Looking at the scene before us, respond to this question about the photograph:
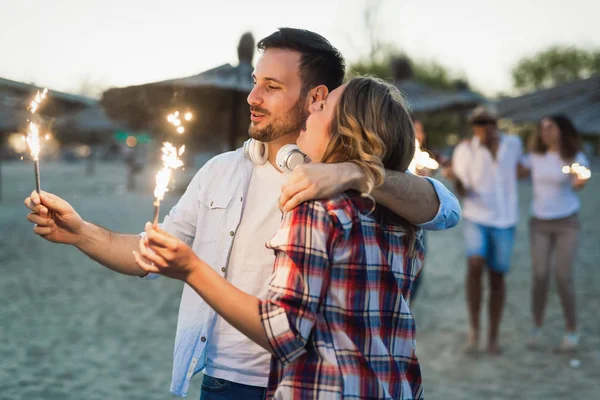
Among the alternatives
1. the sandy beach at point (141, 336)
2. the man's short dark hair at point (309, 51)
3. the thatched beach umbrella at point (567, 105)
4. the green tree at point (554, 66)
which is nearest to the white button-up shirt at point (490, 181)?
the thatched beach umbrella at point (567, 105)

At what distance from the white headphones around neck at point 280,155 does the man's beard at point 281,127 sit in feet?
0.17

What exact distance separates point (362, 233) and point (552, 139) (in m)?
5.42

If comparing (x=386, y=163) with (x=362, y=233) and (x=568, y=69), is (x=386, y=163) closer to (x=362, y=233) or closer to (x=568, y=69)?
(x=362, y=233)

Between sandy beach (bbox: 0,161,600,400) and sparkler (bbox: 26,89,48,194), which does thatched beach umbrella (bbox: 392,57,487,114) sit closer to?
sandy beach (bbox: 0,161,600,400)

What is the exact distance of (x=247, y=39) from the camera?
5.76 meters

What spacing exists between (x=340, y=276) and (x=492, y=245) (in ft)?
15.8

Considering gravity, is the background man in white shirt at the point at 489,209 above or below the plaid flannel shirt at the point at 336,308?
above

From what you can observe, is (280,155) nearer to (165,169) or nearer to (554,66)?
(165,169)

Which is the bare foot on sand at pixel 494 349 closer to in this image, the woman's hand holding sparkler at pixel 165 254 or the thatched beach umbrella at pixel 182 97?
the thatched beach umbrella at pixel 182 97

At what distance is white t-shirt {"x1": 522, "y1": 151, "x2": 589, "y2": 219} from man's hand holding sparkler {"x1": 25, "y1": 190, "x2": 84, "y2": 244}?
16.9 ft

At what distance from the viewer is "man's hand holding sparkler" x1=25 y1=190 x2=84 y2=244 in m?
2.04

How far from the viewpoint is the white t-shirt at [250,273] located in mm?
2201

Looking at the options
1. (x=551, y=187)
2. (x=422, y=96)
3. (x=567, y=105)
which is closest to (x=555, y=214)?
(x=551, y=187)

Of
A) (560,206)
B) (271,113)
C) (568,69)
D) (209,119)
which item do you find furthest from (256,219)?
(568,69)
